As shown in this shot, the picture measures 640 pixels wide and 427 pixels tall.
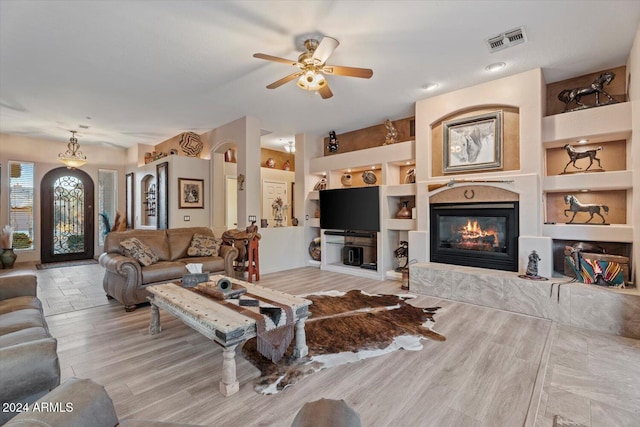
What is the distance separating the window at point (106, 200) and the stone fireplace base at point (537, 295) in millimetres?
8083

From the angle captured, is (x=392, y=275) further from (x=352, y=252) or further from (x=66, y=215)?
(x=66, y=215)

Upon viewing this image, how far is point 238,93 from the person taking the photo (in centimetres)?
445

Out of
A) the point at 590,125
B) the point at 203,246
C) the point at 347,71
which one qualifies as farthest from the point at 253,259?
the point at 590,125

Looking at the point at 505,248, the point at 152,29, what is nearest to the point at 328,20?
the point at 152,29

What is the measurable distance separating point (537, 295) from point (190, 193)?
20.5ft

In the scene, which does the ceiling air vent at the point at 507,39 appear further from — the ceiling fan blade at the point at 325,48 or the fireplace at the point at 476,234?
the fireplace at the point at 476,234

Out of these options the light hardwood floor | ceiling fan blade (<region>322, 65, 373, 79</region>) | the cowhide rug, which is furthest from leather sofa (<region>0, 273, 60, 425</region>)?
ceiling fan blade (<region>322, 65, 373, 79</region>)

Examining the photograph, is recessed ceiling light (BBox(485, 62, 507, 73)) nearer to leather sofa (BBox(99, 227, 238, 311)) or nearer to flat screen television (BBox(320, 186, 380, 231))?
flat screen television (BBox(320, 186, 380, 231))

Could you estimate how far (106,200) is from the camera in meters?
8.19

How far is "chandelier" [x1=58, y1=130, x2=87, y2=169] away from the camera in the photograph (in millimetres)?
6527

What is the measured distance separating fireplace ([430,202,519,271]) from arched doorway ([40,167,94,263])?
28.2 feet

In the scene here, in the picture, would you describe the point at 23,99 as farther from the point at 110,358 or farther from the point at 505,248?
the point at 505,248

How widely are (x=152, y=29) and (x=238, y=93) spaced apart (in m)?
1.60

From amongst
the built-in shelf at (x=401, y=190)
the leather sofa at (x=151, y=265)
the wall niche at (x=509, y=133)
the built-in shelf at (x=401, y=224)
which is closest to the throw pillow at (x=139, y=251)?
the leather sofa at (x=151, y=265)
